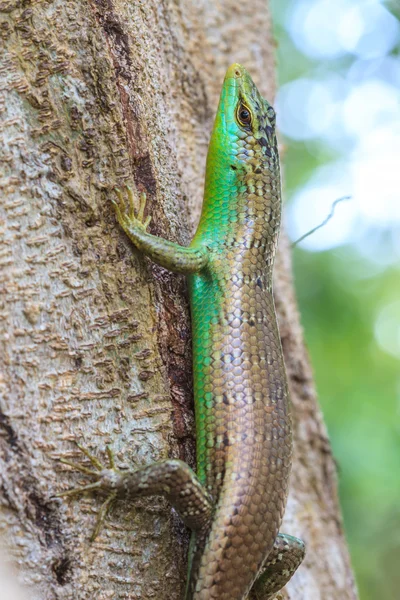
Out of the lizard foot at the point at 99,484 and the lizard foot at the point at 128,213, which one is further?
the lizard foot at the point at 128,213

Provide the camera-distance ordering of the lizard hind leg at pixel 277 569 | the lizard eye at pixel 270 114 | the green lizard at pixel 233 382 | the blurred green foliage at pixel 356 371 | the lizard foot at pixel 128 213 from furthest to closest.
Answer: the blurred green foliage at pixel 356 371
the lizard eye at pixel 270 114
the lizard hind leg at pixel 277 569
the lizard foot at pixel 128 213
the green lizard at pixel 233 382

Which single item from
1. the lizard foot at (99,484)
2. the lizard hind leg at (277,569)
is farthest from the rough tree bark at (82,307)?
the lizard hind leg at (277,569)

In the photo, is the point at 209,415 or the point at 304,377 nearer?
the point at 209,415

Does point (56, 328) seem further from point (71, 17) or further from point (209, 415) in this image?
point (71, 17)

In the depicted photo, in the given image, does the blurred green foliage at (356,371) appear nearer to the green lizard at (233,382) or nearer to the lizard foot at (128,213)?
the green lizard at (233,382)

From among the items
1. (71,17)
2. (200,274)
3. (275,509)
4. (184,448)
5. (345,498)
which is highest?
(71,17)

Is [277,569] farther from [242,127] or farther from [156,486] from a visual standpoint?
[242,127]

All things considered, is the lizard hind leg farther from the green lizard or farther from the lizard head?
the lizard head

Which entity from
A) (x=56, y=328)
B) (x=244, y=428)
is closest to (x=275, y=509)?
(x=244, y=428)
